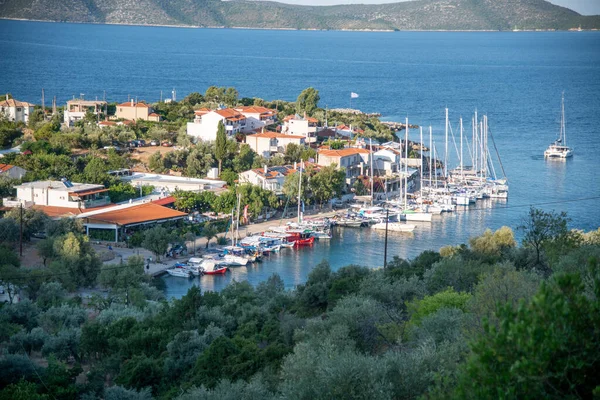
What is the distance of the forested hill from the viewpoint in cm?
16688

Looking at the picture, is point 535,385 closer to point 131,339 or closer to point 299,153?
point 131,339

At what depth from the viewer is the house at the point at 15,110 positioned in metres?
34.5

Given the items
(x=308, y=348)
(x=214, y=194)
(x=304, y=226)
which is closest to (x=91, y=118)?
(x=214, y=194)

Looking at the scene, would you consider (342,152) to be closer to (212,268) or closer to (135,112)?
(135,112)

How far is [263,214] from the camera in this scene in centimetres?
2467

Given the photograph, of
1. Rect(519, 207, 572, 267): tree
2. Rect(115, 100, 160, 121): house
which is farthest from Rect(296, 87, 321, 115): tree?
Rect(519, 207, 572, 267): tree

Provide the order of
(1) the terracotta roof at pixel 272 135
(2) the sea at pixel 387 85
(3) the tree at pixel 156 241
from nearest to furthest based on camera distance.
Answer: (3) the tree at pixel 156 241, (2) the sea at pixel 387 85, (1) the terracotta roof at pixel 272 135

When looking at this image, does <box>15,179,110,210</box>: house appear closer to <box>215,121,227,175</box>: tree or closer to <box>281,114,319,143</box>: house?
<box>215,121,227,175</box>: tree

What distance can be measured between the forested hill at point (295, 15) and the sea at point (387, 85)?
1601 centimetres

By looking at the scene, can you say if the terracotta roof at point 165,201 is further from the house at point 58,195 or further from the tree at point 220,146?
the tree at point 220,146

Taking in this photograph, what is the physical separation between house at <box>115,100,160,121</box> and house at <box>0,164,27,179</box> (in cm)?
1036

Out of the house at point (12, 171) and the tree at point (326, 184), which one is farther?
the tree at point (326, 184)

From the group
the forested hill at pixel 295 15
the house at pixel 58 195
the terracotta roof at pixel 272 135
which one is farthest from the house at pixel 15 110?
the forested hill at pixel 295 15

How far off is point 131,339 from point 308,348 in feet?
12.4
